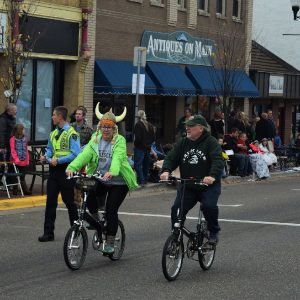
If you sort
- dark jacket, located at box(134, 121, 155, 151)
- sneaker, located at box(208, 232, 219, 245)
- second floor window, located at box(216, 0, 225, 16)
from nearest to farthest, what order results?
1. sneaker, located at box(208, 232, 219, 245)
2. dark jacket, located at box(134, 121, 155, 151)
3. second floor window, located at box(216, 0, 225, 16)

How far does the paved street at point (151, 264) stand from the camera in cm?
794

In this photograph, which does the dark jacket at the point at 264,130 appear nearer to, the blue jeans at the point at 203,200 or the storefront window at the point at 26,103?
the storefront window at the point at 26,103

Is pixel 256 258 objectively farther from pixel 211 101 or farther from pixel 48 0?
pixel 211 101

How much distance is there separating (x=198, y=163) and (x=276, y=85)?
27.4 metres

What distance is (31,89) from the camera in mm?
21922

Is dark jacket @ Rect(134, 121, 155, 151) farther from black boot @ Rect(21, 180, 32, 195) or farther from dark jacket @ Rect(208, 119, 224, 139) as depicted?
dark jacket @ Rect(208, 119, 224, 139)

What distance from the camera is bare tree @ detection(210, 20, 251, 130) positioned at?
2806 centimetres

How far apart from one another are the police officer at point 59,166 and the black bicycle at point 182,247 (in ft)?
7.81

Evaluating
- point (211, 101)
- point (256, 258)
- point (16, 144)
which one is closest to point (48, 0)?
point (16, 144)

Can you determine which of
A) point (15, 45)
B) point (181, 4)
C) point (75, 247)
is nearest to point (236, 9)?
point (181, 4)

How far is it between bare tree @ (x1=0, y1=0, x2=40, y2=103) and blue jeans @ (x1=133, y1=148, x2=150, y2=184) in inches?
120

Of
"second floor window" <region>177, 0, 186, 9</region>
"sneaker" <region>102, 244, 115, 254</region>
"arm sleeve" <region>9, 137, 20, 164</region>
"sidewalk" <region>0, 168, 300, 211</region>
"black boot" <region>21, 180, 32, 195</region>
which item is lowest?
"sidewalk" <region>0, 168, 300, 211</region>

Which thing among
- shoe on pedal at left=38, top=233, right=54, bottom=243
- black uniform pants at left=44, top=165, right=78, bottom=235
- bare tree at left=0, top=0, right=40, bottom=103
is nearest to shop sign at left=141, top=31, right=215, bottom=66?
bare tree at left=0, top=0, right=40, bottom=103

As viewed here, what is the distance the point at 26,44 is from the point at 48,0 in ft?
5.70
